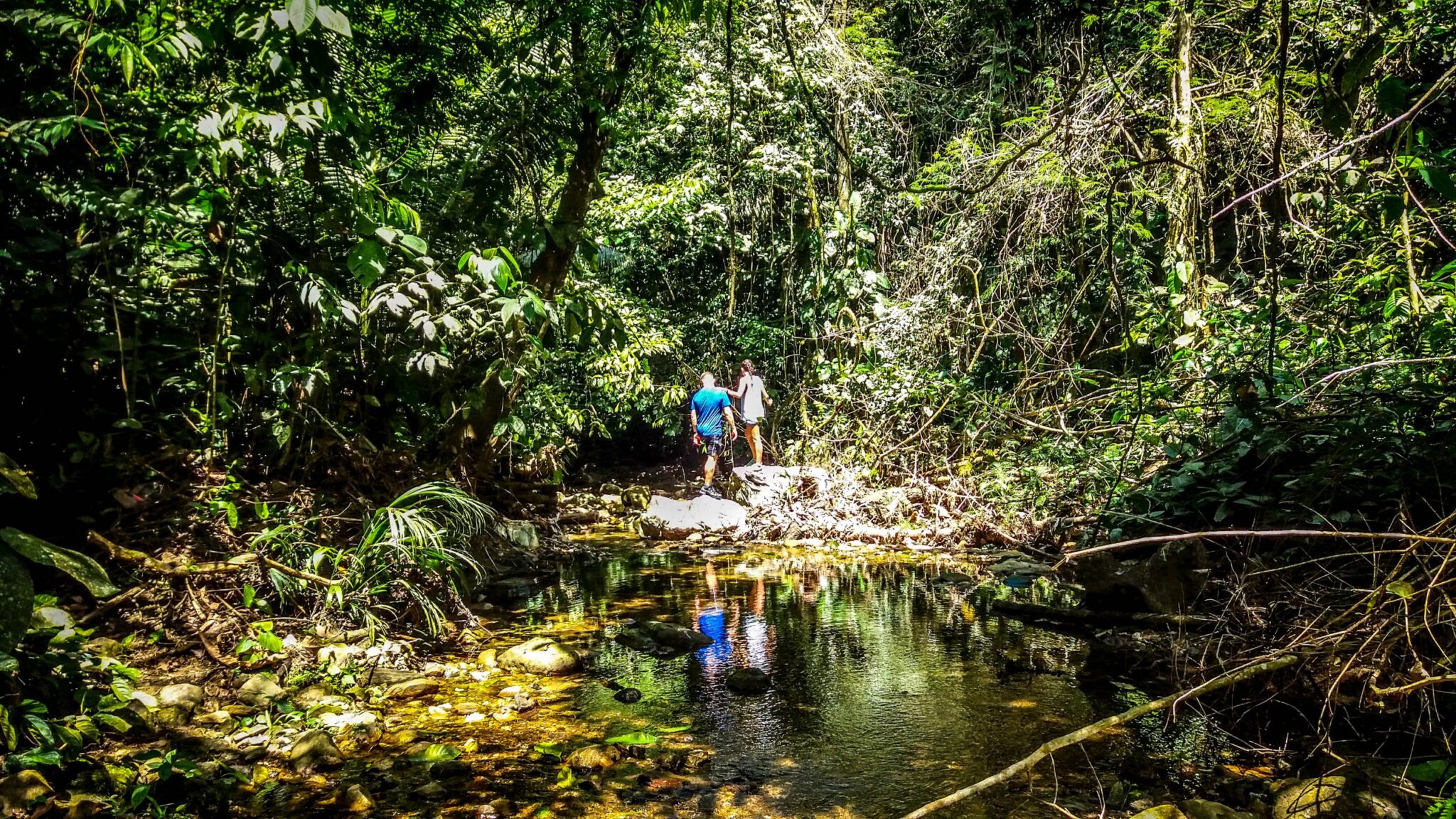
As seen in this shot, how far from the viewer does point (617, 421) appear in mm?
13109

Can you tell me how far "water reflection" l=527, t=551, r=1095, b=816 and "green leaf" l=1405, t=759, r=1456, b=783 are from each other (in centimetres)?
99

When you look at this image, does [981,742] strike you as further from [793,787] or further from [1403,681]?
[1403,681]

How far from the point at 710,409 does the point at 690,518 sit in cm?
214

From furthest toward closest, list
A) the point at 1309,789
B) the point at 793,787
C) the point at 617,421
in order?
the point at 617,421, the point at 793,787, the point at 1309,789

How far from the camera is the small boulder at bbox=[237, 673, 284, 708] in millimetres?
3141

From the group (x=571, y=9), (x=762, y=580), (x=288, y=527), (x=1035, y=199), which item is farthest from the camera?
(x=1035, y=199)

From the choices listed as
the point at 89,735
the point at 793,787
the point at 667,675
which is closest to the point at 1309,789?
the point at 793,787

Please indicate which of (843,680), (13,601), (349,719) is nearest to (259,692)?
(349,719)

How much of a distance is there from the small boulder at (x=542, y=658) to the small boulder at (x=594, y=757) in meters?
0.97

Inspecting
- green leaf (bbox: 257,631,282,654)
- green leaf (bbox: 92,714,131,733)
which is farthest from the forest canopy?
green leaf (bbox: 92,714,131,733)

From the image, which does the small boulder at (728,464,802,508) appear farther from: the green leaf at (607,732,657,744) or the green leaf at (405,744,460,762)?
the green leaf at (405,744,460,762)

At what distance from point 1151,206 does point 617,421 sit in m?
8.40

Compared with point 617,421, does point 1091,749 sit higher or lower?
lower

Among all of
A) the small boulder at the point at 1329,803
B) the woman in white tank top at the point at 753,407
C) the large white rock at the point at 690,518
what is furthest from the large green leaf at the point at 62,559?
the woman in white tank top at the point at 753,407
